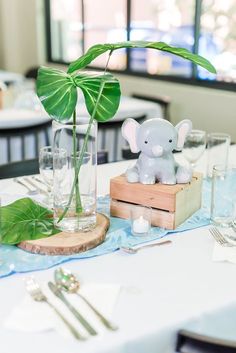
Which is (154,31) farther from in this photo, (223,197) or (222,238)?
(222,238)

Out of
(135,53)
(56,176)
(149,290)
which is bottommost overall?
(149,290)

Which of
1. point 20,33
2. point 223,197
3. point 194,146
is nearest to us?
point 223,197

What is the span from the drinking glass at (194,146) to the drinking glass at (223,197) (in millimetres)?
378

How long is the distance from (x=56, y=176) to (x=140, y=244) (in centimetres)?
27

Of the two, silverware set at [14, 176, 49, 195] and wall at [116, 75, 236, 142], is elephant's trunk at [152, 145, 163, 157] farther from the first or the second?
wall at [116, 75, 236, 142]

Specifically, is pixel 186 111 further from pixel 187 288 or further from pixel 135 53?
pixel 187 288

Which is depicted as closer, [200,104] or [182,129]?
[182,129]

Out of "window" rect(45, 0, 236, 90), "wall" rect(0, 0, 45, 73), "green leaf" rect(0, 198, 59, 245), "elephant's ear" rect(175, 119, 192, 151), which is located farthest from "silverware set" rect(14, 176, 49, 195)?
"wall" rect(0, 0, 45, 73)

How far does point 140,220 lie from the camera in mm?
1221

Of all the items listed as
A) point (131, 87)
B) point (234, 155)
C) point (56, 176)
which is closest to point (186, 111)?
point (131, 87)

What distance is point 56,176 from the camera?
3.96 ft

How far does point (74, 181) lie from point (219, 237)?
39 centimetres

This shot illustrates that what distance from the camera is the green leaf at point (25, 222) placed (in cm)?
115

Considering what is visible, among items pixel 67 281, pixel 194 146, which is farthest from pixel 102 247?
pixel 194 146
